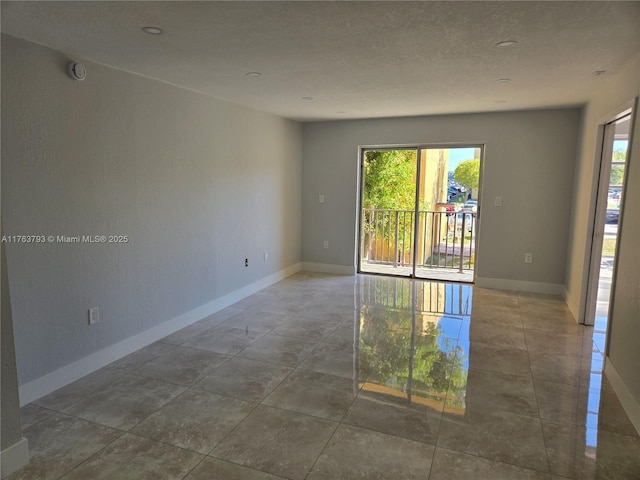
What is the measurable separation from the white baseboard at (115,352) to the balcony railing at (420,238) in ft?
8.08

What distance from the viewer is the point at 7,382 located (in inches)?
76.3

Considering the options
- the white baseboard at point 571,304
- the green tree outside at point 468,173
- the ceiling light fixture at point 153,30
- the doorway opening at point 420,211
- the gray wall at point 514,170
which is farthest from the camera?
the doorway opening at point 420,211

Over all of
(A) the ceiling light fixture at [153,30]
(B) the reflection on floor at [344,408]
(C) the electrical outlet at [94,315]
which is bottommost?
(B) the reflection on floor at [344,408]

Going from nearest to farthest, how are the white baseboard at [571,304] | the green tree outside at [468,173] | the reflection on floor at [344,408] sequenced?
the reflection on floor at [344,408], the white baseboard at [571,304], the green tree outside at [468,173]

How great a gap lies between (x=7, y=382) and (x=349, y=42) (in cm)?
254

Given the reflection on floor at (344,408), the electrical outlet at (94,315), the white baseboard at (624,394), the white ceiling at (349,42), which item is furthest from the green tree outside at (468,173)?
the electrical outlet at (94,315)

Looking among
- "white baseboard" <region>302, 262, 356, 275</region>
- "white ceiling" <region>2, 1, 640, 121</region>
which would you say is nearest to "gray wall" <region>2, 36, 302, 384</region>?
"white ceiling" <region>2, 1, 640, 121</region>

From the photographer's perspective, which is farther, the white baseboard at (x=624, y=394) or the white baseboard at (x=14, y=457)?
the white baseboard at (x=624, y=394)

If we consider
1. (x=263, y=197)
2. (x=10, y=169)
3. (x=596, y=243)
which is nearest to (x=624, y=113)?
(x=596, y=243)

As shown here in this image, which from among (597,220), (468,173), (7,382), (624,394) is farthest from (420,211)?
(7,382)

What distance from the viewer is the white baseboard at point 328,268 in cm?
618

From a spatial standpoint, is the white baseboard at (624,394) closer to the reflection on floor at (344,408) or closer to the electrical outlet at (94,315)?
the reflection on floor at (344,408)

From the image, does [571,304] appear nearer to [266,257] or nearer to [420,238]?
[420,238]

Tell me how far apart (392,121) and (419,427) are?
4240mm
